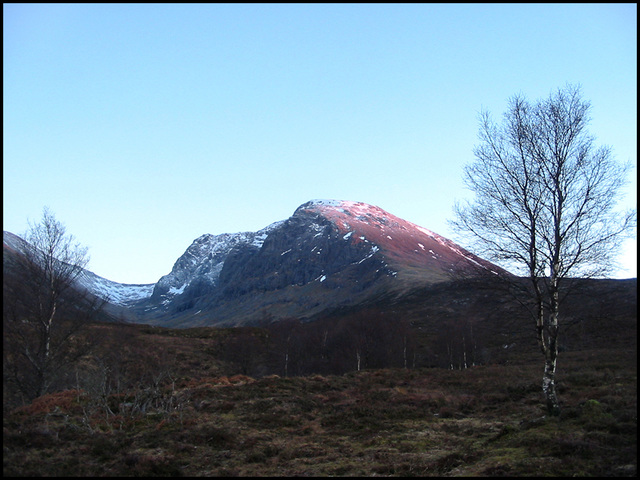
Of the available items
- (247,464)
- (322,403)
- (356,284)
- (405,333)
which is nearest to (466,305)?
(405,333)

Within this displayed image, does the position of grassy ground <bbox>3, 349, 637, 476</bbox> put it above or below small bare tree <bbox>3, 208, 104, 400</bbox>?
below

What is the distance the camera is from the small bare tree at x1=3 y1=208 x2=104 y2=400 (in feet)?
63.8

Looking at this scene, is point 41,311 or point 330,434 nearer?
point 330,434

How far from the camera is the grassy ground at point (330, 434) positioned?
410 inches

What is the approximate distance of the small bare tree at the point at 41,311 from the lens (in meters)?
19.4

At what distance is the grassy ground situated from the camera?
34.1 feet

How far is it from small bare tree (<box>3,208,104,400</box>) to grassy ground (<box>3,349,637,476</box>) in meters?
1.74

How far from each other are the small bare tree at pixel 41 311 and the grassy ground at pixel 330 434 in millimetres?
1743

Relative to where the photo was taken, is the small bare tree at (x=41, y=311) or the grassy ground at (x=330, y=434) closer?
the grassy ground at (x=330, y=434)

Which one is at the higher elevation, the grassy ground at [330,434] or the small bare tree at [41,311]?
the small bare tree at [41,311]

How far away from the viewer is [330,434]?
598 inches

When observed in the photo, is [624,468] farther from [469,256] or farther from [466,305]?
[466,305]

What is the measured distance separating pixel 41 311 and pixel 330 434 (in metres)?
14.7

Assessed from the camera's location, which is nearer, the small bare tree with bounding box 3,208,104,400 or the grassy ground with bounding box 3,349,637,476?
the grassy ground with bounding box 3,349,637,476
